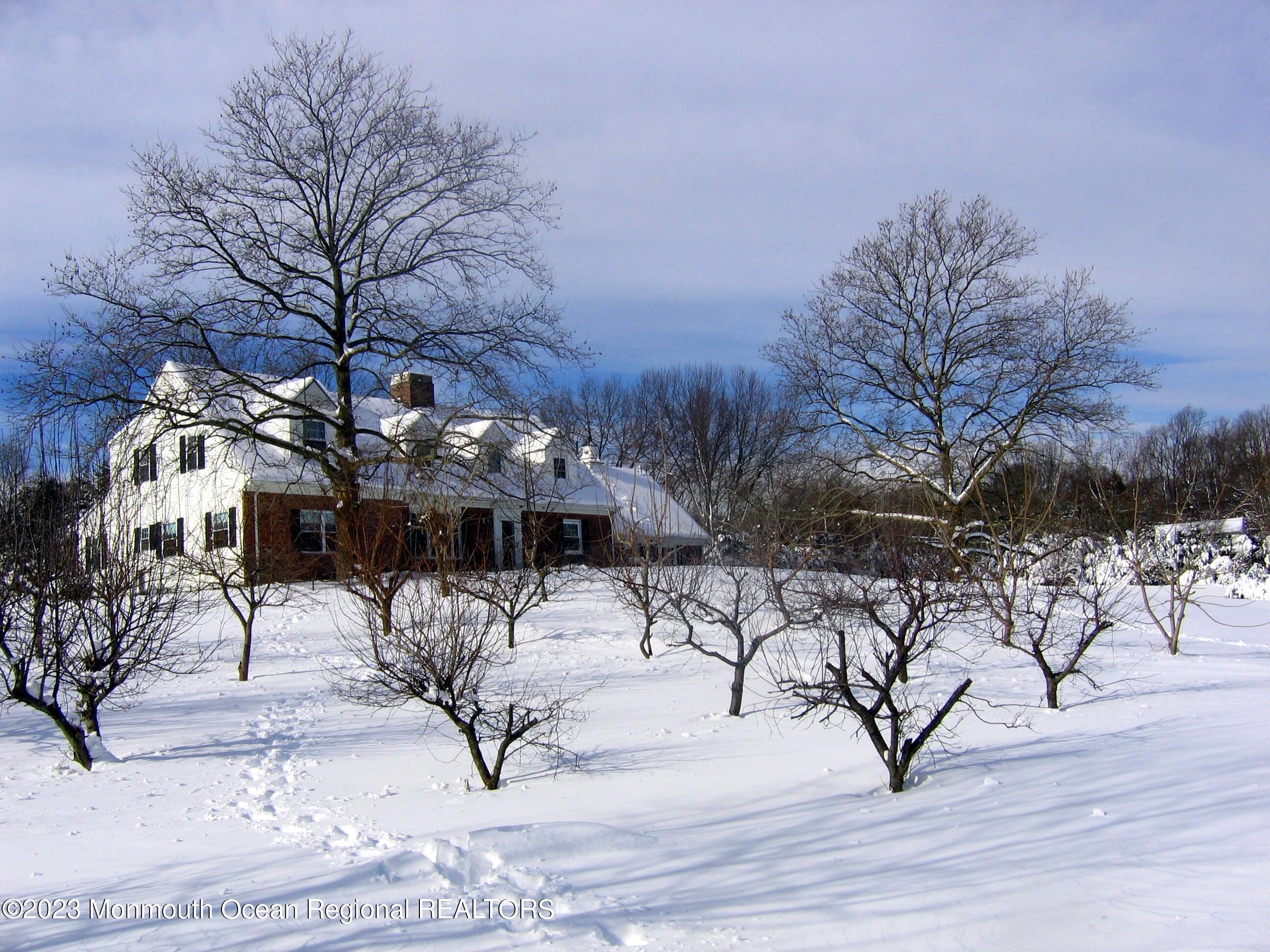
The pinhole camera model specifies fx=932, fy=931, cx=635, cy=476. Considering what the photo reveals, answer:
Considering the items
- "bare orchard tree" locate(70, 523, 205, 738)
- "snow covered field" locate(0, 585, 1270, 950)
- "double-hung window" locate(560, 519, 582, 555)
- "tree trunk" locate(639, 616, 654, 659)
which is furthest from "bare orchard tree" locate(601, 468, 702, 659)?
"double-hung window" locate(560, 519, 582, 555)

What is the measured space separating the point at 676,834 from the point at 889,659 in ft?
8.92

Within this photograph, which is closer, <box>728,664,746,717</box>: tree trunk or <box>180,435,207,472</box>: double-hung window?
<box>728,664,746,717</box>: tree trunk

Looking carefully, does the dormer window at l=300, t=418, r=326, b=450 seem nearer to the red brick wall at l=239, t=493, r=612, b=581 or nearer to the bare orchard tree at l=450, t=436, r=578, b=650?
the red brick wall at l=239, t=493, r=612, b=581

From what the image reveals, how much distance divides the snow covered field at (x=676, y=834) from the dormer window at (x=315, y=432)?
1749cm

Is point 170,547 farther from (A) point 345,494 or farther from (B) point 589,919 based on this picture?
(B) point 589,919

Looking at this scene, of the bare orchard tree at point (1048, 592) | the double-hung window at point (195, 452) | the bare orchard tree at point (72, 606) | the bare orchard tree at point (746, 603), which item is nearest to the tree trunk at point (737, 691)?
the bare orchard tree at point (746, 603)

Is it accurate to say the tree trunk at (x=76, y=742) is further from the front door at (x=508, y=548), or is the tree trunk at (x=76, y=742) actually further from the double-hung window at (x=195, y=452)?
the front door at (x=508, y=548)

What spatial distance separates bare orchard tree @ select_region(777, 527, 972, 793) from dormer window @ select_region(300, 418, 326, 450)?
17846mm

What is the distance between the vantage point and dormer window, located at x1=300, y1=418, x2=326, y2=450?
28672 millimetres

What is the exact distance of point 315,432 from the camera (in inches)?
1166

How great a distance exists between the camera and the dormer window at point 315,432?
28672mm

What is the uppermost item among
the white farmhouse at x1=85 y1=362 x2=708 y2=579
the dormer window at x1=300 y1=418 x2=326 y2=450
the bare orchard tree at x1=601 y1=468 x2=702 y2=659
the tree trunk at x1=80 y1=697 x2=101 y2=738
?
the dormer window at x1=300 y1=418 x2=326 y2=450

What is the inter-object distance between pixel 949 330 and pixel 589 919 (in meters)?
25.1

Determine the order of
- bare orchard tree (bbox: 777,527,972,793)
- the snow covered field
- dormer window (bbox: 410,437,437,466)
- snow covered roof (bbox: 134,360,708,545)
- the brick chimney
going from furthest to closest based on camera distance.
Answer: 1. the brick chimney
2. snow covered roof (bbox: 134,360,708,545)
3. dormer window (bbox: 410,437,437,466)
4. bare orchard tree (bbox: 777,527,972,793)
5. the snow covered field
